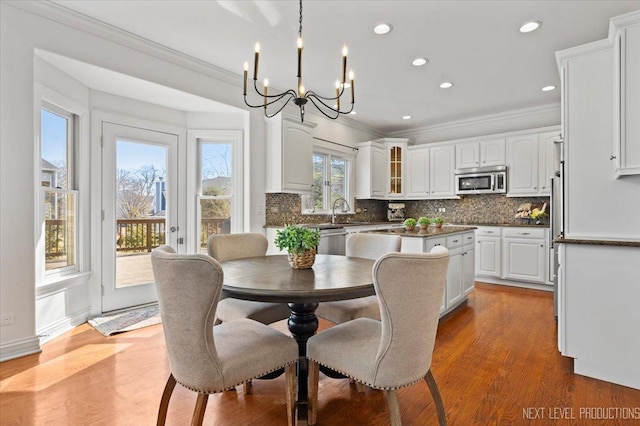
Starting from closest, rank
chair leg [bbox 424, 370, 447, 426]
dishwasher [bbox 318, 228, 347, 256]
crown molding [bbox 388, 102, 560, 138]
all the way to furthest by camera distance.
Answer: chair leg [bbox 424, 370, 447, 426], dishwasher [bbox 318, 228, 347, 256], crown molding [bbox 388, 102, 560, 138]

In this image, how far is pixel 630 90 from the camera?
213cm

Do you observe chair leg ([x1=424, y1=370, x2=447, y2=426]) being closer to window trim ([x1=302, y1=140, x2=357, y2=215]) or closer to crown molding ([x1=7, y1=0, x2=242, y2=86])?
crown molding ([x1=7, y1=0, x2=242, y2=86])

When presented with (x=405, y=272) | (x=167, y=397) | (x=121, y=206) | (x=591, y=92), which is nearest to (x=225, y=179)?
(x=121, y=206)

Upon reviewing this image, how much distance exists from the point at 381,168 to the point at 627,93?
4117mm

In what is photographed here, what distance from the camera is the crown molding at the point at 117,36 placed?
8.36 ft

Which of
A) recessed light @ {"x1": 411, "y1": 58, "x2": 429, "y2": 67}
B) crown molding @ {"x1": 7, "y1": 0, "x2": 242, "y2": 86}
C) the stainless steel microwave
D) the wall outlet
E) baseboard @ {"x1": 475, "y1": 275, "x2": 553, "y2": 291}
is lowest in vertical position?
baseboard @ {"x1": 475, "y1": 275, "x2": 553, "y2": 291}

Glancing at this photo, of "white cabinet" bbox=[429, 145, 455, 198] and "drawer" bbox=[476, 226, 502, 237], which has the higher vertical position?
"white cabinet" bbox=[429, 145, 455, 198]

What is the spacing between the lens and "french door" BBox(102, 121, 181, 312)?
3.60 meters

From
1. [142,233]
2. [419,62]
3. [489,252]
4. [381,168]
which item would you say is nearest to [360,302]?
[419,62]

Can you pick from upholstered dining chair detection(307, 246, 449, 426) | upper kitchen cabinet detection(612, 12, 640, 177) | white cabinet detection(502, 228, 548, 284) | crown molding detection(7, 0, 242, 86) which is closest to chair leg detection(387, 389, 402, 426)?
upholstered dining chair detection(307, 246, 449, 426)

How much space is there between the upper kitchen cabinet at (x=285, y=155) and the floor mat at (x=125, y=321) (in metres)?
1.95

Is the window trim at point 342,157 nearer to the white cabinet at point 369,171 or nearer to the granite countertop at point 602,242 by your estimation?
the white cabinet at point 369,171

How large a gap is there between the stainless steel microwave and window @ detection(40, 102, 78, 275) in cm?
530

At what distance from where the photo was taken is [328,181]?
5617 mm
